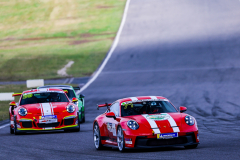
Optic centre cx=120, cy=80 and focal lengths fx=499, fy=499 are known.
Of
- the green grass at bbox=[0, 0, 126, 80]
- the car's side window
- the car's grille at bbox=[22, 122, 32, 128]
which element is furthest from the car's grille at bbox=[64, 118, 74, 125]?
the green grass at bbox=[0, 0, 126, 80]

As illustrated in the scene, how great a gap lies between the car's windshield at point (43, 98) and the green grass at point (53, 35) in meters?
18.1

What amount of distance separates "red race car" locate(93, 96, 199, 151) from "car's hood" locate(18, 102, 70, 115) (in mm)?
3738

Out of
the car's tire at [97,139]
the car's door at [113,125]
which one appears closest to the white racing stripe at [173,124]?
the car's door at [113,125]

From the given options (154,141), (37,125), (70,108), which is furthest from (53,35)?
(154,141)

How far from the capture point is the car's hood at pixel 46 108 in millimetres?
14086

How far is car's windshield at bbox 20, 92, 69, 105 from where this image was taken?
589 inches

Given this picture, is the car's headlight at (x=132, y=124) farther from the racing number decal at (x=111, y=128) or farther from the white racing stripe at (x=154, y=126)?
the racing number decal at (x=111, y=128)

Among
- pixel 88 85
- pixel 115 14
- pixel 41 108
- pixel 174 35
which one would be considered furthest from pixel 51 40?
pixel 41 108

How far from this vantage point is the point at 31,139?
12.8 metres

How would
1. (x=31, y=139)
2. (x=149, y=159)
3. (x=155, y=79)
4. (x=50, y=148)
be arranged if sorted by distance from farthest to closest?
(x=155, y=79) < (x=31, y=139) < (x=50, y=148) < (x=149, y=159)

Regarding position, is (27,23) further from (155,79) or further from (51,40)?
(155,79)

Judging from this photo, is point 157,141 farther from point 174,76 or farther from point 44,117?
point 174,76

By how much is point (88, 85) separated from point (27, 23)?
27529mm

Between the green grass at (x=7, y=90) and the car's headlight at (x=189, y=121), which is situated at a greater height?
the car's headlight at (x=189, y=121)
